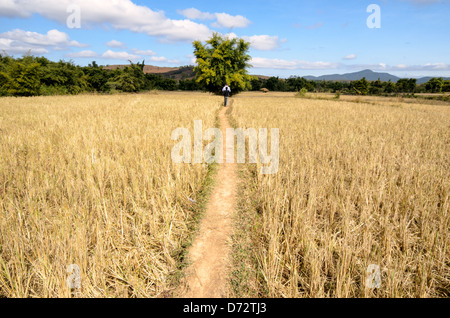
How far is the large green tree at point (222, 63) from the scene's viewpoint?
40.2 meters

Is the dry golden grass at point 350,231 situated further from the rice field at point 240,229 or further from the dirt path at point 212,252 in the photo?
the dirt path at point 212,252

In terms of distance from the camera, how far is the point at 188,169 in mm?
4844

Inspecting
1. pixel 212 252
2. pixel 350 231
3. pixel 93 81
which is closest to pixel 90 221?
pixel 212 252

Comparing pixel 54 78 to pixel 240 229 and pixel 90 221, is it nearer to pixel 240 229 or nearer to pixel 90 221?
pixel 90 221

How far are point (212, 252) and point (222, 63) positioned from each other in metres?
42.9

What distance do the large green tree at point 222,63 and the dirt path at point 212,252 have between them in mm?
39237

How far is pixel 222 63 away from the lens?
133 feet

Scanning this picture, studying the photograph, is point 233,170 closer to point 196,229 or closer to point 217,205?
point 217,205

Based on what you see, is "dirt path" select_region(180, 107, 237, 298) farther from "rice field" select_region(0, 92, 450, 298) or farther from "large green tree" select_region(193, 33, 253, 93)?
"large green tree" select_region(193, 33, 253, 93)

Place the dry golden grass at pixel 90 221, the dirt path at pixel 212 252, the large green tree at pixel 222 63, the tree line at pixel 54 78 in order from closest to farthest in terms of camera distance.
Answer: the dry golden grass at pixel 90 221, the dirt path at pixel 212 252, the tree line at pixel 54 78, the large green tree at pixel 222 63

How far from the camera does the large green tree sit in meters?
40.2

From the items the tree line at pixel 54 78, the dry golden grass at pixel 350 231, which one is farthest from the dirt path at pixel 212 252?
the tree line at pixel 54 78

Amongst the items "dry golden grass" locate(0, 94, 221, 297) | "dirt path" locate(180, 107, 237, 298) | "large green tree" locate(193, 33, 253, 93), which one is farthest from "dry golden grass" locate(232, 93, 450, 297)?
"large green tree" locate(193, 33, 253, 93)

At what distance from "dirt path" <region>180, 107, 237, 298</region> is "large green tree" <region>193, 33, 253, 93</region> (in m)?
39.2
